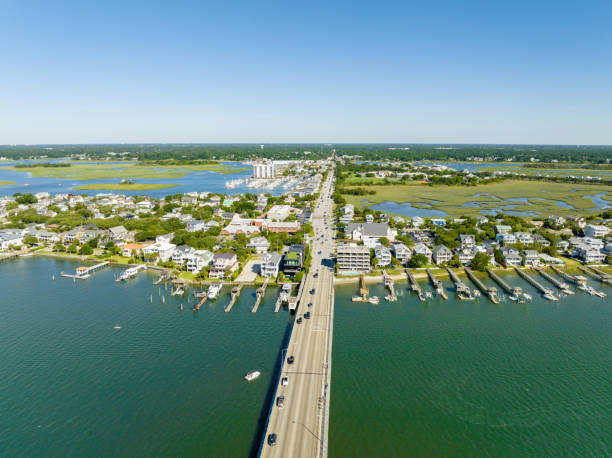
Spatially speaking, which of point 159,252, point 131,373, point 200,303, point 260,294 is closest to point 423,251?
point 260,294

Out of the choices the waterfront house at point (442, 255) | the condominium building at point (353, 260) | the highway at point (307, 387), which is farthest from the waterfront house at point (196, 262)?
the waterfront house at point (442, 255)

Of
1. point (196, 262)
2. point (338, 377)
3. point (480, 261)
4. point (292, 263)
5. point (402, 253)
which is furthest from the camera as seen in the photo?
point (402, 253)

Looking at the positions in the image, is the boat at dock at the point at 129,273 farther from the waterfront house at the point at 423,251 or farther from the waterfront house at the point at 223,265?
the waterfront house at the point at 423,251

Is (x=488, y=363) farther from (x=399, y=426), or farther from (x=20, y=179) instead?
(x=20, y=179)

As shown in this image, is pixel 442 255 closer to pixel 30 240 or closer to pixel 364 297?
pixel 364 297

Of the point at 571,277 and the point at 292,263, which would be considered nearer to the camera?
the point at 292,263

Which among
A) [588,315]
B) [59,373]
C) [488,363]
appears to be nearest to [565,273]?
[588,315]
